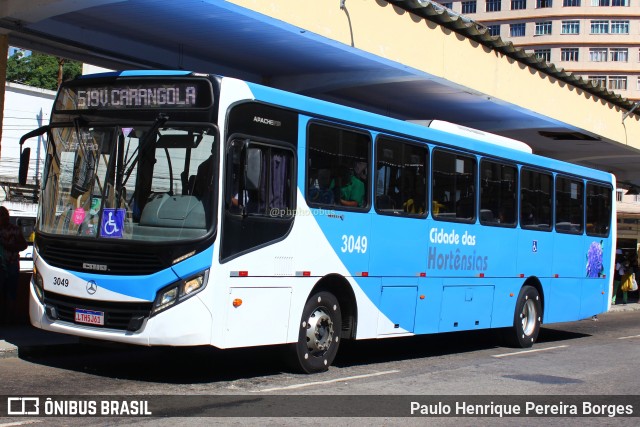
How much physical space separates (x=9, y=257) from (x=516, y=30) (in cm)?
8002

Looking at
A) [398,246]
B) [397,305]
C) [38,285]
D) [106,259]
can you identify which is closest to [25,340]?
[38,285]

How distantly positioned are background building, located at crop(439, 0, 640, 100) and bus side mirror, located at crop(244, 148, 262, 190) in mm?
76405

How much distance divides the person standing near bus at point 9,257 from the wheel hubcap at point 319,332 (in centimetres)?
525

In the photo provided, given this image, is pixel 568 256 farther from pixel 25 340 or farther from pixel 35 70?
pixel 35 70

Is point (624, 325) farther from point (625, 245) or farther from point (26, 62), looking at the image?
point (26, 62)

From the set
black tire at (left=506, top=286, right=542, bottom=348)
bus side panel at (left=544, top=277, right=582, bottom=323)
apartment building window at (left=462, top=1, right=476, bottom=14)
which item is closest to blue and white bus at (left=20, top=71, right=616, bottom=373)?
black tire at (left=506, top=286, right=542, bottom=348)

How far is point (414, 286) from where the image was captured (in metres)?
12.7

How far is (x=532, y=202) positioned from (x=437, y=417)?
799 centimetres

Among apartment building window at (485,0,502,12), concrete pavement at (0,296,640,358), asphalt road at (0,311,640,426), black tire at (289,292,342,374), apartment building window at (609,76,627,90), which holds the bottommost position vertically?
asphalt road at (0,311,640,426)

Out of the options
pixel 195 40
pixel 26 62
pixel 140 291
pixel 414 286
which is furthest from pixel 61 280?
pixel 26 62

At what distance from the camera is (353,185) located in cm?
1134

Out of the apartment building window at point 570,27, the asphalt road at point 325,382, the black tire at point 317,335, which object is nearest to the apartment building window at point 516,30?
the apartment building window at point 570,27

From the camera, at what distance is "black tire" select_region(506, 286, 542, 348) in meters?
15.6

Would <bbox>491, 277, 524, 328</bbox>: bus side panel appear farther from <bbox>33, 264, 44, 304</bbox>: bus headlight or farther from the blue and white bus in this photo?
<bbox>33, 264, 44, 304</bbox>: bus headlight
